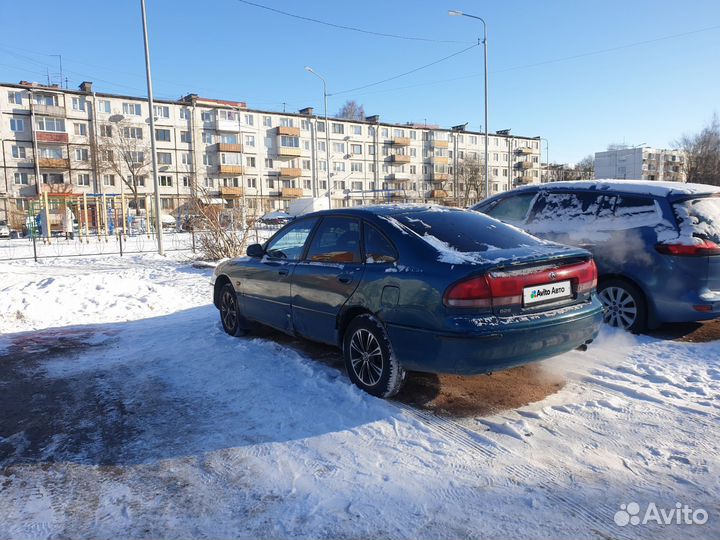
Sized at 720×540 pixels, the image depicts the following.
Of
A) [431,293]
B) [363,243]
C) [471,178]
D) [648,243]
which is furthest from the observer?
[471,178]

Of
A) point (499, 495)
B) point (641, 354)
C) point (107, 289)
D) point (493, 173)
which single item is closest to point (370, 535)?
point (499, 495)

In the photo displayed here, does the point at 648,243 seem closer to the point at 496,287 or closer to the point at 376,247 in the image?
the point at 496,287

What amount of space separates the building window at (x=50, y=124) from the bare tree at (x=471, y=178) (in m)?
53.6

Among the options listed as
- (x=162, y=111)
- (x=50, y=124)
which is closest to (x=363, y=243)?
(x=50, y=124)

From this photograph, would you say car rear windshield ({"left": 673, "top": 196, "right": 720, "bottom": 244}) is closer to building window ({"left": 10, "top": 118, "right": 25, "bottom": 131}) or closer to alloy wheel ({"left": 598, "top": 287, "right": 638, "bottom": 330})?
alloy wheel ({"left": 598, "top": 287, "right": 638, "bottom": 330})

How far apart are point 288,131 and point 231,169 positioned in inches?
410

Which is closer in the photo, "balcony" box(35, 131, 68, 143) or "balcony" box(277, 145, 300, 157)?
"balcony" box(35, 131, 68, 143)

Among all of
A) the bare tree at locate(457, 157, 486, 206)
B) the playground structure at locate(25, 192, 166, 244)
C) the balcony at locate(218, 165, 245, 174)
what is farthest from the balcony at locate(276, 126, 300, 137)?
the playground structure at locate(25, 192, 166, 244)

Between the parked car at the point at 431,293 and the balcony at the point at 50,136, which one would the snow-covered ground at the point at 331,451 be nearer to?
the parked car at the point at 431,293

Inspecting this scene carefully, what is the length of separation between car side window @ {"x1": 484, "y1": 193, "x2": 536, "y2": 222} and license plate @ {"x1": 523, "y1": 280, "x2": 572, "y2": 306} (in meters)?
3.09

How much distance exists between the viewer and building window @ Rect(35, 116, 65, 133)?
56625 millimetres

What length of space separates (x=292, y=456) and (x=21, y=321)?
20.6 ft

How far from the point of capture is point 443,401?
4.02 metres

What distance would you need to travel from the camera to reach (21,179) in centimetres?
5675
